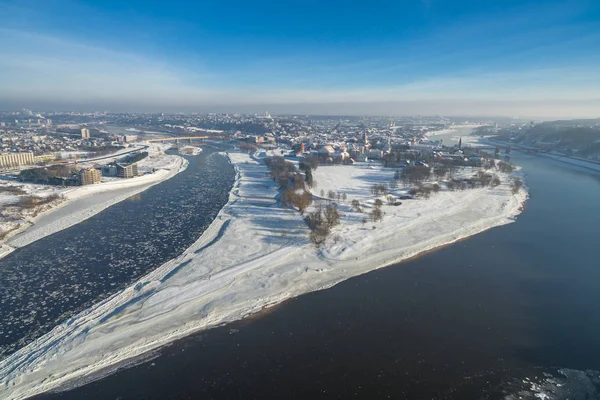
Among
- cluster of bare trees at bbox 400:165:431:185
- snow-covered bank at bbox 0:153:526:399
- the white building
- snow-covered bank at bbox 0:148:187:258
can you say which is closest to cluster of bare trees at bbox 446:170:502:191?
cluster of bare trees at bbox 400:165:431:185

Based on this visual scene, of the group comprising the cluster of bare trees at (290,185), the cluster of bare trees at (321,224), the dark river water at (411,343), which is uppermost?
the cluster of bare trees at (290,185)

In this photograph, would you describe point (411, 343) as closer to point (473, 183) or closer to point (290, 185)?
point (290, 185)

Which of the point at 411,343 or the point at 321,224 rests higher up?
the point at 321,224


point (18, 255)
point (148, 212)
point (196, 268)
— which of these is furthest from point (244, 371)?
point (148, 212)

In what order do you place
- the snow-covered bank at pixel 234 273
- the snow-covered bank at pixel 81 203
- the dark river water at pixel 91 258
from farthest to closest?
the snow-covered bank at pixel 81 203 → the dark river water at pixel 91 258 → the snow-covered bank at pixel 234 273

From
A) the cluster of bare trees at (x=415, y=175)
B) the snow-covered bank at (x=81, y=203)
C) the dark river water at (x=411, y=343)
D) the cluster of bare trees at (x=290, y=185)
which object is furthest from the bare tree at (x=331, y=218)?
the snow-covered bank at (x=81, y=203)

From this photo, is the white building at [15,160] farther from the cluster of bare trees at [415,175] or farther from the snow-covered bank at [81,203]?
the cluster of bare trees at [415,175]

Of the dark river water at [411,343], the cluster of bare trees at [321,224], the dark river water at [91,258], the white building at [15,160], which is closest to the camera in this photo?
the dark river water at [411,343]

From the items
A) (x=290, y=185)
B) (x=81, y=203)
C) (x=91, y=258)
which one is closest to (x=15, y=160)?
(x=81, y=203)
